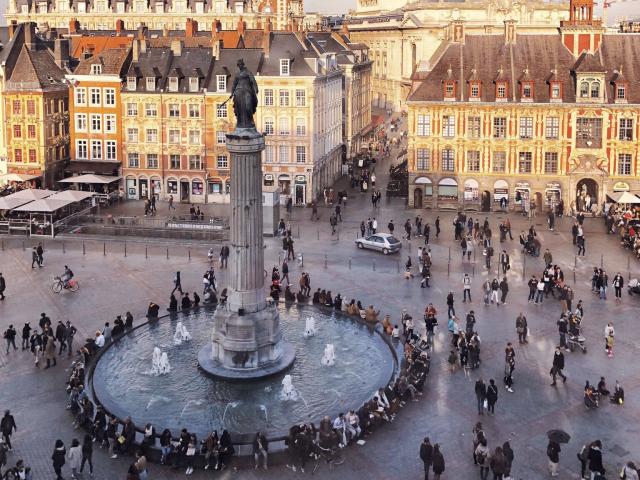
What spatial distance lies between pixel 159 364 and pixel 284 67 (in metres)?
43.1

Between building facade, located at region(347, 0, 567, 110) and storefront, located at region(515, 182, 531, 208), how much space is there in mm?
73356

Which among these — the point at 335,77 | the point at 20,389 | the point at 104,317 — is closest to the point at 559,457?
the point at 20,389

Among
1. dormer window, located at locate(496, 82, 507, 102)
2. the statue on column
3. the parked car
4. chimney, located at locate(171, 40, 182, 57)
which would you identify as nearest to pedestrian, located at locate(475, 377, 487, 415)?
the statue on column

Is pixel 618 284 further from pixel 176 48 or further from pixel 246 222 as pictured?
pixel 176 48

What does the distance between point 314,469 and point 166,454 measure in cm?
479

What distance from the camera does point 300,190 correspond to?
74.2m

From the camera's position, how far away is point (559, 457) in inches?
1084

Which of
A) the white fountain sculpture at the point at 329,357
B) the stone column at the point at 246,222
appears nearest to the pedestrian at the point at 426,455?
the white fountain sculpture at the point at 329,357

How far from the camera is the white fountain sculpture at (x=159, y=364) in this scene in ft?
113

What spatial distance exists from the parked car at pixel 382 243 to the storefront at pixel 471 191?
16434 millimetres

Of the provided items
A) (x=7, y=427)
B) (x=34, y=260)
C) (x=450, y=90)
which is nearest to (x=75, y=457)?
(x=7, y=427)

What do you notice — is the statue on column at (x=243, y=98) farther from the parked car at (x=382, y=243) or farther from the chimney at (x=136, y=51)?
the chimney at (x=136, y=51)

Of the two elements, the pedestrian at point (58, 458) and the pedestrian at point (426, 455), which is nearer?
the pedestrian at point (426, 455)

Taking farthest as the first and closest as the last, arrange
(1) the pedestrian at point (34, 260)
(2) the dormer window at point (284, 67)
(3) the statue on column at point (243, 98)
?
(2) the dormer window at point (284, 67) < (1) the pedestrian at point (34, 260) < (3) the statue on column at point (243, 98)
